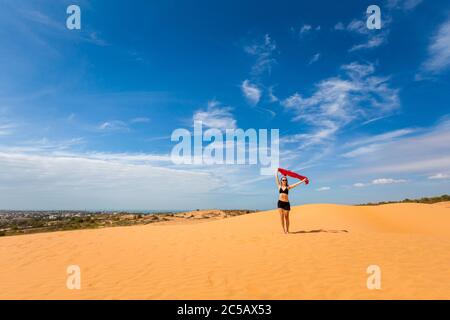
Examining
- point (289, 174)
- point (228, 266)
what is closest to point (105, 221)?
point (289, 174)

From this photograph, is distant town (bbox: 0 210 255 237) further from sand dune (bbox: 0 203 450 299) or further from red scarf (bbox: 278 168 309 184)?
red scarf (bbox: 278 168 309 184)

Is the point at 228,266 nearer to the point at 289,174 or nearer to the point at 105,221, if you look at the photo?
the point at 289,174

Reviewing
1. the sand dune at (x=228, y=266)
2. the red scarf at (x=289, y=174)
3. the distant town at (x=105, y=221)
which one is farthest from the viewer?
the distant town at (x=105, y=221)

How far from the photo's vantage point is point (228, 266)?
1021cm

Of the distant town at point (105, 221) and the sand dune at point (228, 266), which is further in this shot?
the distant town at point (105, 221)

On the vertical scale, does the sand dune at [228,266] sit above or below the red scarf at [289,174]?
below

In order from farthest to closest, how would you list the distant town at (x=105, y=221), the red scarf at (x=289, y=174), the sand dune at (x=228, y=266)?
the distant town at (x=105, y=221)
the red scarf at (x=289, y=174)
the sand dune at (x=228, y=266)

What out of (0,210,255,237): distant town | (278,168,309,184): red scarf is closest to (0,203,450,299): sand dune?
(278,168,309,184): red scarf

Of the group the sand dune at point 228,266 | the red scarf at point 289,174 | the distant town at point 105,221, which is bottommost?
the distant town at point 105,221

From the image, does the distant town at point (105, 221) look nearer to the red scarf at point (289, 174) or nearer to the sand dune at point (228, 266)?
the sand dune at point (228, 266)

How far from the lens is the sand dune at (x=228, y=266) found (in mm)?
7828

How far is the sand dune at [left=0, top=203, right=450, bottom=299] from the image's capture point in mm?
7828

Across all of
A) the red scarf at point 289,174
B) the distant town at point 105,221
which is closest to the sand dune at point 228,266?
the red scarf at point 289,174
